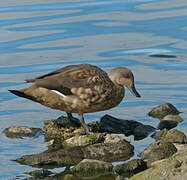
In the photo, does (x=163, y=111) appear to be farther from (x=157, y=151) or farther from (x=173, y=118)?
(x=157, y=151)

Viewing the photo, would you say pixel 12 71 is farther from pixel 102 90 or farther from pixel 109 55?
pixel 102 90

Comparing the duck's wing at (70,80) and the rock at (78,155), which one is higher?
the duck's wing at (70,80)

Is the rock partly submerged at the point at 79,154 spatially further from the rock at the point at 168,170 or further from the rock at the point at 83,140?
the rock at the point at 168,170

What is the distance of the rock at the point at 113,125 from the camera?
11414 millimetres

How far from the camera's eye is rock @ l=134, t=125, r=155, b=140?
1110 cm

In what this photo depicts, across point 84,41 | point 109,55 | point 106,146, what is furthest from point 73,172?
point 84,41

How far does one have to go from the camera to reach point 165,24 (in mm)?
18984

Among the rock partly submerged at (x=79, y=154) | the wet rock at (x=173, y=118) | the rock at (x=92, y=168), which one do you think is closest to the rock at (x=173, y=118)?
the wet rock at (x=173, y=118)

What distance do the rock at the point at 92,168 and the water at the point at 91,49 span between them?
74cm

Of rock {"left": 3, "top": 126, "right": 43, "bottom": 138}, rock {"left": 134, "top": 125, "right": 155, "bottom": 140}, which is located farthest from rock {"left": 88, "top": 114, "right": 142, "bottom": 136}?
rock {"left": 3, "top": 126, "right": 43, "bottom": 138}

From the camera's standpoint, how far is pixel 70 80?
11.1 meters

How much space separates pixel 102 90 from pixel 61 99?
2.09ft

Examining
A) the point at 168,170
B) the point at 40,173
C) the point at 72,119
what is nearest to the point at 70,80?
the point at 72,119

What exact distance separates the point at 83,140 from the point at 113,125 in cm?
92
